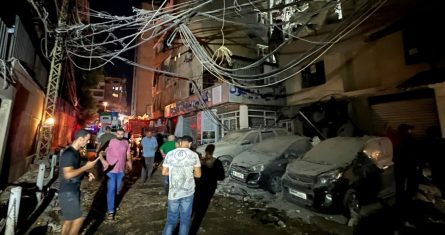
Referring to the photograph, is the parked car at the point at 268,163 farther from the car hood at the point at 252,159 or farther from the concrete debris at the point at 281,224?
the concrete debris at the point at 281,224

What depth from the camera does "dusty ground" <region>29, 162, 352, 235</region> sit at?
455cm

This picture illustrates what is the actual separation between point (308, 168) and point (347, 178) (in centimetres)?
92

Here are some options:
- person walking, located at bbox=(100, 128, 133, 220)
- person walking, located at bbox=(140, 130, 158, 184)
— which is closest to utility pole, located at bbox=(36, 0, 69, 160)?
person walking, located at bbox=(140, 130, 158, 184)

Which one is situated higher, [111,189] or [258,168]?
[258,168]

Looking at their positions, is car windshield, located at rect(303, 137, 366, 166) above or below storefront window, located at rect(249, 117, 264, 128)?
below

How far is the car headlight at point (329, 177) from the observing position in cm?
504

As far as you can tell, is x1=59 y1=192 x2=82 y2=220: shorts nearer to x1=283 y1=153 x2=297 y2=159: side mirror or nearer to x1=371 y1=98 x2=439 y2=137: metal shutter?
x1=283 y1=153 x2=297 y2=159: side mirror

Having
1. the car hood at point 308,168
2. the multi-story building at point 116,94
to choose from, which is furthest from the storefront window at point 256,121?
the multi-story building at point 116,94

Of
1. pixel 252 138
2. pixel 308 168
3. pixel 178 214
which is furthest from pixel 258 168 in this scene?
pixel 178 214

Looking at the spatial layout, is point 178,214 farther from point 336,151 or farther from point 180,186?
point 336,151

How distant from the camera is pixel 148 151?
834cm

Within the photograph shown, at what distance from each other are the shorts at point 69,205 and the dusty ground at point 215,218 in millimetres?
1398

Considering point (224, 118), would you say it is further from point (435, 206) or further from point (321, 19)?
point (435, 206)

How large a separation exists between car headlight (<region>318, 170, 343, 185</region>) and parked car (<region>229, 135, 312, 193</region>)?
204 centimetres
